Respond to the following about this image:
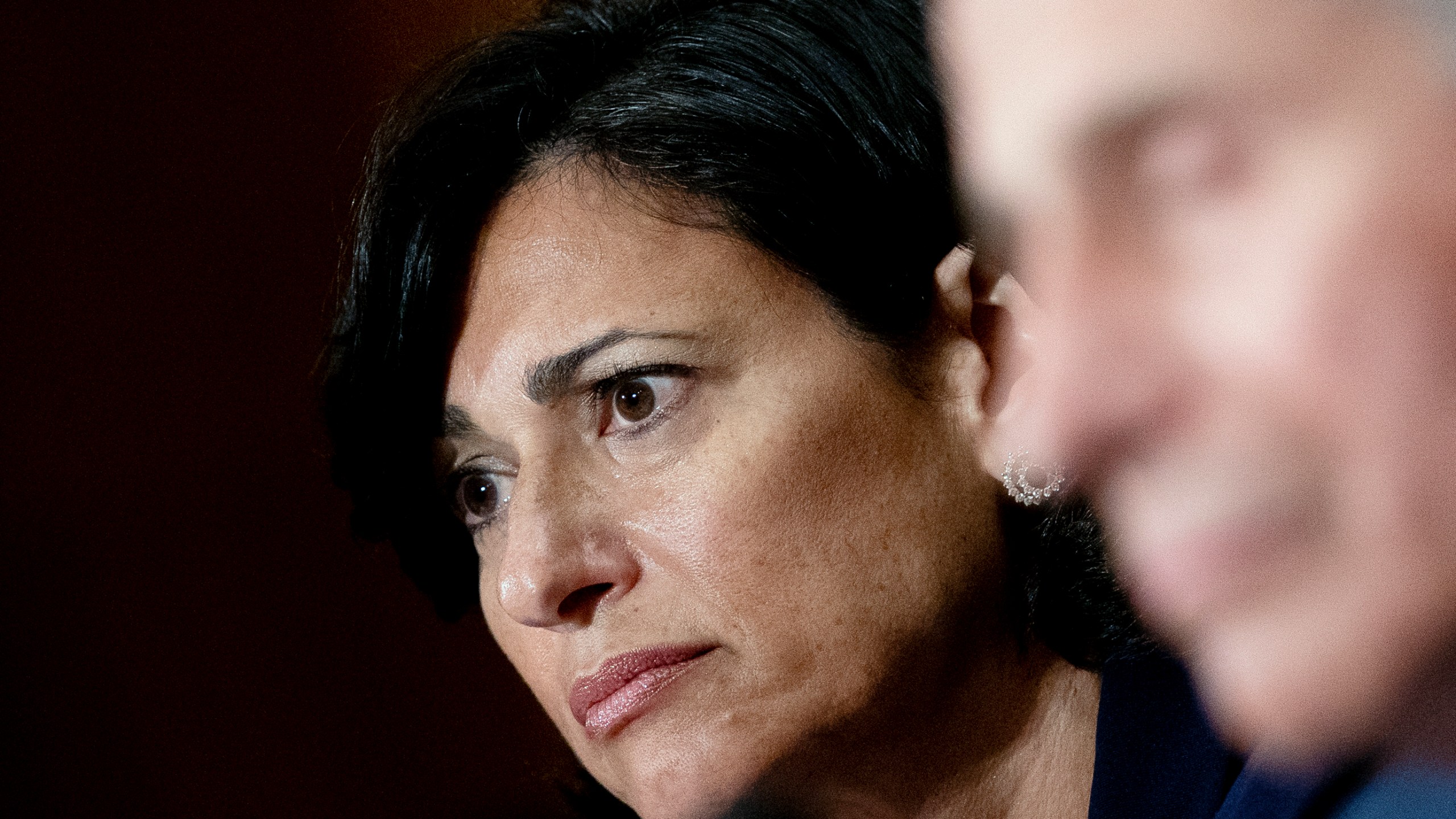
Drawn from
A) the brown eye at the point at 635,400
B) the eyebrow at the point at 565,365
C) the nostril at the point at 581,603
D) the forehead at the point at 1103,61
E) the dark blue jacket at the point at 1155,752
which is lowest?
Answer: the dark blue jacket at the point at 1155,752

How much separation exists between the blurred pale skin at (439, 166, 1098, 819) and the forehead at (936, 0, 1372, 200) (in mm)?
280

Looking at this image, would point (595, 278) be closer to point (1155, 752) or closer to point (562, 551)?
point (562, 551)

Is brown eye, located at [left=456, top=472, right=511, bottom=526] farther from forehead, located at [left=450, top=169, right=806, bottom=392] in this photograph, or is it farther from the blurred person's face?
the blurred person's face

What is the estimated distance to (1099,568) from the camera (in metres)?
0.56

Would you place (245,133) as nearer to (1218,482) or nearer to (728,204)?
(728,204)

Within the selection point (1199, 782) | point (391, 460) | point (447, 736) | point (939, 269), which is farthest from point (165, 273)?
point (1199, 782)

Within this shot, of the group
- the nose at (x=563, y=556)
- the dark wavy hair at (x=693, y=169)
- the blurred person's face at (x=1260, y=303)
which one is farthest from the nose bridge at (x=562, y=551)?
the blurred person's face at (x=1260, y=303)

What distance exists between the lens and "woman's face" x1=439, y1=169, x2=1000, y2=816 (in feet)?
1.70

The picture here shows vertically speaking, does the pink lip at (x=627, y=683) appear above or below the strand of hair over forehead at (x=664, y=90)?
below

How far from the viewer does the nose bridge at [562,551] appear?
54 cm

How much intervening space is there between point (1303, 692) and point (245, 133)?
722mm

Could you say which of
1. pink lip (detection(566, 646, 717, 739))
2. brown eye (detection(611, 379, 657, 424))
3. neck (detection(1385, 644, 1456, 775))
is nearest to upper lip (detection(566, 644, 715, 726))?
pink lip (detection(566, 646, 717, 739))

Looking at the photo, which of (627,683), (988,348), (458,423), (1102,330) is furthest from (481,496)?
(1102,330)

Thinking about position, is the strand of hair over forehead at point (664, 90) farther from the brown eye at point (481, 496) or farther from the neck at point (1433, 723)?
the neck at point (1433, 723)
